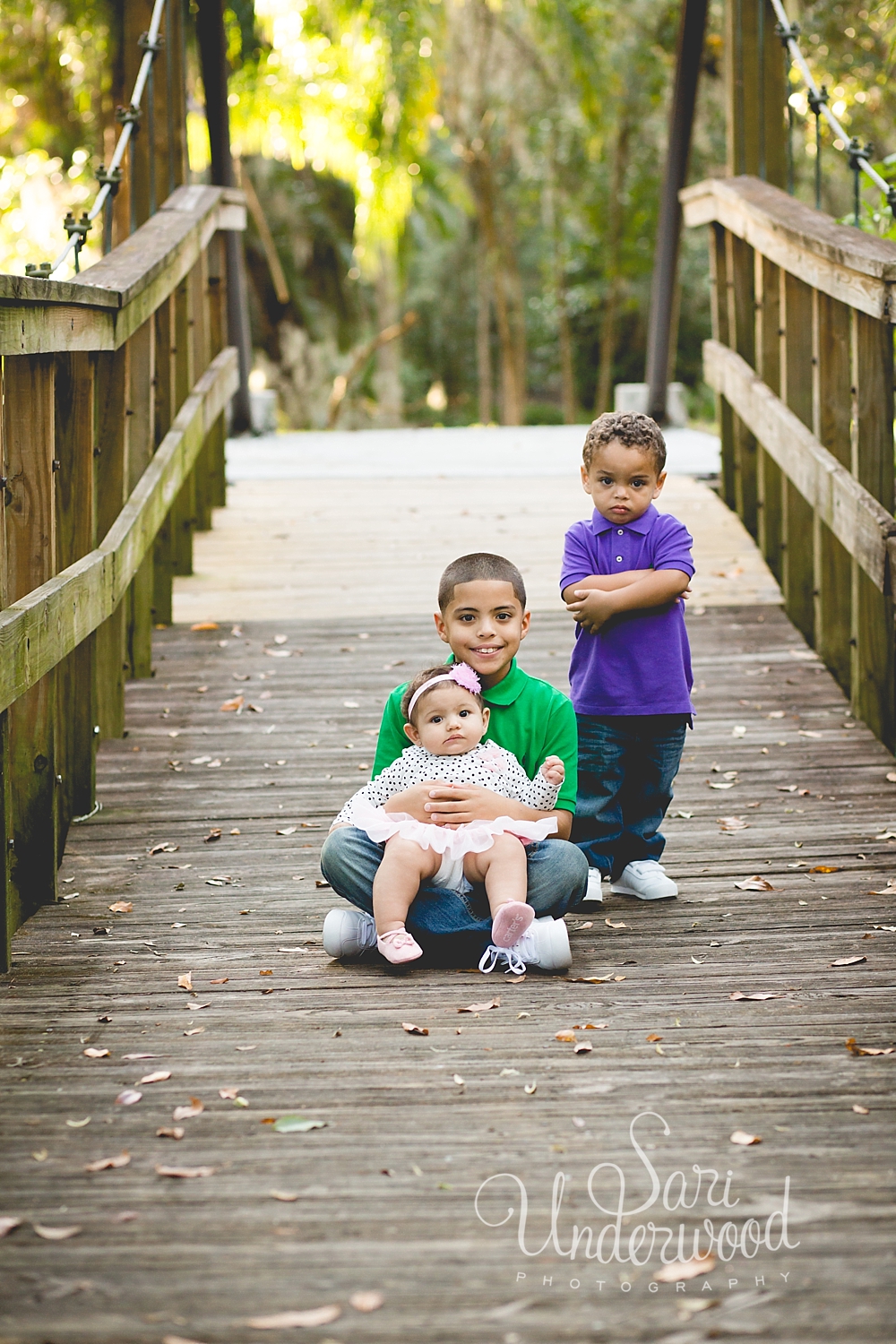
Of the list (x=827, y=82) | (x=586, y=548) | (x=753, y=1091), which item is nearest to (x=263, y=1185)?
(x=753, y=1091)

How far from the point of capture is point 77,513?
14.2 feet

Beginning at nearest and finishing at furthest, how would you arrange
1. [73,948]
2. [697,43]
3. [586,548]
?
1. [73,948]
2. [586,548]
3. [697,43]

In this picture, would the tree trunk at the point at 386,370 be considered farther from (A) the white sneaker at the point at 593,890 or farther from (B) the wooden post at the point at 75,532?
(A) the white sneaker at the point at 593,890

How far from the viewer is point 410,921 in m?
3.29

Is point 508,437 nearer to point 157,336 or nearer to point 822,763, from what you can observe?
point 157,336

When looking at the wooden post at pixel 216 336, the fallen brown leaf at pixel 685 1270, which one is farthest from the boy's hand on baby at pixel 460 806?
the wooden post at pixel 216 336

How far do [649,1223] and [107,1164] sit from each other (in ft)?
2.88

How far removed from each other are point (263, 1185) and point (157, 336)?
4.59m

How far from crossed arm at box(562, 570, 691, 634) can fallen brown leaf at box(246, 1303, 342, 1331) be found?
2.04 m

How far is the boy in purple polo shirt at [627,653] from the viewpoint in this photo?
143 inches

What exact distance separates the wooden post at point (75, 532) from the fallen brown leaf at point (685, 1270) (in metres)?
2.57

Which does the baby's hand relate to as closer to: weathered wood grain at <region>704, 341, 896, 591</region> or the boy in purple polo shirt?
the boy in purple polo shirt

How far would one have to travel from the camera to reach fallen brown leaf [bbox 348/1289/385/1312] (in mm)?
1929

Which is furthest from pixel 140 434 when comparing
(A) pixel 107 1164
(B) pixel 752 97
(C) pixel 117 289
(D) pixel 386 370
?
(D) pixel 386 370
